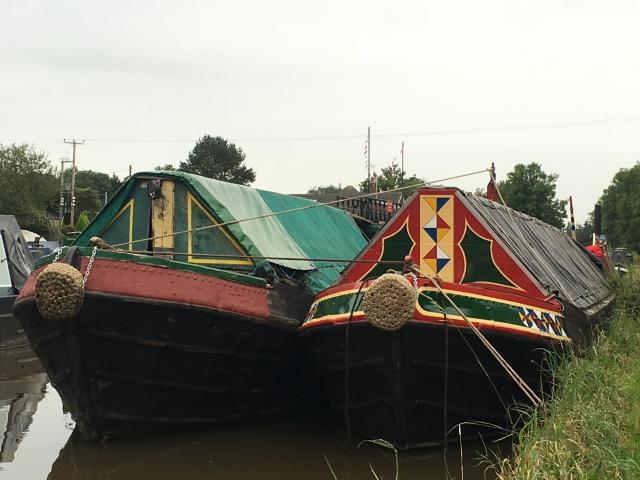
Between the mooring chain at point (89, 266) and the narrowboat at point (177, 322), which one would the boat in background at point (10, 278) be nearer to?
the narrowboat at point (177, 322)

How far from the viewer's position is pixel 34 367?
1044 centimetres

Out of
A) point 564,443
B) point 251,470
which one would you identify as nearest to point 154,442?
point 251,470

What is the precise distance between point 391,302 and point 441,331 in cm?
Answer: 50

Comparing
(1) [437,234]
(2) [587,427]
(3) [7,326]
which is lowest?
(3) [7,326]

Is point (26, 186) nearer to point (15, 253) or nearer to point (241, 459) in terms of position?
point (15, 253)

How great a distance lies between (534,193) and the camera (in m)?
44.8

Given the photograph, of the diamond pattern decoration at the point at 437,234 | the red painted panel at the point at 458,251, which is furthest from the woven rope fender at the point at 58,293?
the diamond pattern decoration at the point at 437,234

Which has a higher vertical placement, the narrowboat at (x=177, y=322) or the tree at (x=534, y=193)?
the tree at (x=534, y=193)

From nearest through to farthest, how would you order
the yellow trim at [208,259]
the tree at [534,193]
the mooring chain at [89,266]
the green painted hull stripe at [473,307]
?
the green painted hull stripe at [473,307]
the mooring chain at [89,266]
the yellow trim at [208,259]
the tree at [534,193]

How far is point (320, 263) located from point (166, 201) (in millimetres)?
1844

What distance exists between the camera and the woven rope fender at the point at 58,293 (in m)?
5.71

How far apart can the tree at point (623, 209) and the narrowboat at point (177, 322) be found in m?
47.9

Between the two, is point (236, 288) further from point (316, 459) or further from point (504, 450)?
point (504, 450)

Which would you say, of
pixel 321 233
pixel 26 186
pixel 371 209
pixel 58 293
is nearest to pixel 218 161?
pixel 26 186
